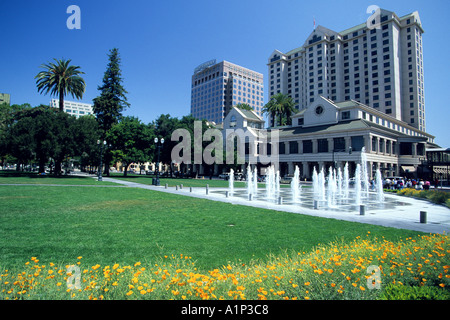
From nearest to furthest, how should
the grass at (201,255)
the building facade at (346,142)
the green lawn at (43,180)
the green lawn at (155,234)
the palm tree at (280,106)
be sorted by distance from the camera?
the grass at (201,255) → the green lawn at (155,234) → the green lawn at (43,180) → the building facade at (346,142) → the palm tree at (280,106)

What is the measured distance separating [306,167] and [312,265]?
6308 cm

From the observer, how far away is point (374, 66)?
91062mm

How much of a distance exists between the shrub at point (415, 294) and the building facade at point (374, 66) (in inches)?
3825

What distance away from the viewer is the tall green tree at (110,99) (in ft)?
197

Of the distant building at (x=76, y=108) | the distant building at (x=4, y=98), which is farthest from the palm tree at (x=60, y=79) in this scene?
the distant building at (x=76, y=108)

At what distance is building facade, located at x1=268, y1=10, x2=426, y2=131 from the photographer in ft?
282

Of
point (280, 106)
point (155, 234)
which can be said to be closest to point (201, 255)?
point (155, 234)

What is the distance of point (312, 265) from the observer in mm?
5141

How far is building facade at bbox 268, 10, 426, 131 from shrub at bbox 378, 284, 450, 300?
319 ft

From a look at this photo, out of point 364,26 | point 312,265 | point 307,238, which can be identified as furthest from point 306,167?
point 364,26

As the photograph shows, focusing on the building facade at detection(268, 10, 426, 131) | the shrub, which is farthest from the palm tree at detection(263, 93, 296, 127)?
the shrub

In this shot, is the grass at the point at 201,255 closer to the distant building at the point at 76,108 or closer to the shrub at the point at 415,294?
the shrub at the point at 415,294
